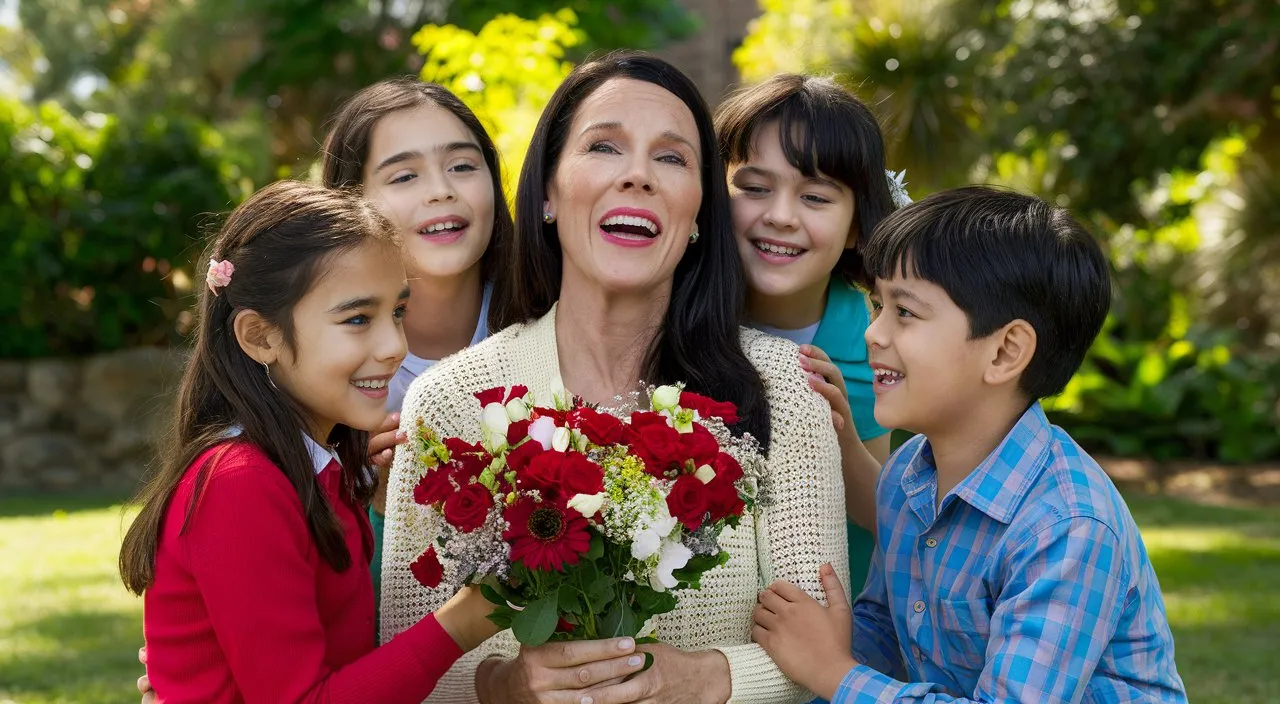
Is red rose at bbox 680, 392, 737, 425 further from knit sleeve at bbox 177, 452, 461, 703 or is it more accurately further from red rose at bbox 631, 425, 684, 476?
knit sleeve at bbox 177, 452, 461, 703

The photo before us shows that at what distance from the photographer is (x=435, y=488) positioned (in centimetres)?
269

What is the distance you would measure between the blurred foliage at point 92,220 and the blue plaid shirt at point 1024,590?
9.53 m

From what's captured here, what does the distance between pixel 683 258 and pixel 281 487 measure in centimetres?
128

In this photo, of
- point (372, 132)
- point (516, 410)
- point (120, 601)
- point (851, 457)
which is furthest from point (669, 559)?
point (120, 601)

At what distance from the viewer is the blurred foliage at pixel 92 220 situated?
1175cm

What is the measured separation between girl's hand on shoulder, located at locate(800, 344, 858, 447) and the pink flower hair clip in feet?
4.58

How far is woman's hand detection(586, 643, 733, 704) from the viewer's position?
113 inches

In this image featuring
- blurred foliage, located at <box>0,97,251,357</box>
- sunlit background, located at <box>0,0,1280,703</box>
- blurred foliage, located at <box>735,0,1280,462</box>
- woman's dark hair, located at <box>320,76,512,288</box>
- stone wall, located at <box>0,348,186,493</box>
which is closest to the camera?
woman's dark hair, located at <box>320,76,512,288</box>

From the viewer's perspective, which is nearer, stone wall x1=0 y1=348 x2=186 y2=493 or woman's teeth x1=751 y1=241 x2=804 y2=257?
woman's teeth x1=751 y1=241 x2=804 y2=257

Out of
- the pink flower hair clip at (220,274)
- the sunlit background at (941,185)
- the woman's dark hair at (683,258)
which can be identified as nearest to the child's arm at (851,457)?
the woman's dark hair at (683,258)

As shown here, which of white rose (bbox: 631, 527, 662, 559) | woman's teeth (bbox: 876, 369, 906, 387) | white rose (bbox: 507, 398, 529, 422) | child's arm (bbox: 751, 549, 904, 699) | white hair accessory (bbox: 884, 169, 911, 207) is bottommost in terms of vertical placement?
child's arm (bbox: 751, 549, 904, 699)

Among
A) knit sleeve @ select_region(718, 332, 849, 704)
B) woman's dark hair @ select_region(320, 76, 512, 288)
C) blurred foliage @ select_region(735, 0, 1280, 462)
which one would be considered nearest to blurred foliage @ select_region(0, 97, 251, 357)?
blurred foliage @ select_region(735, 0, 1280, 462)

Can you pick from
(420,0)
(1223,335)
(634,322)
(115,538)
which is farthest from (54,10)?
(634,322)

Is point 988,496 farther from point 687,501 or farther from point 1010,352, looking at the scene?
point 687,501
